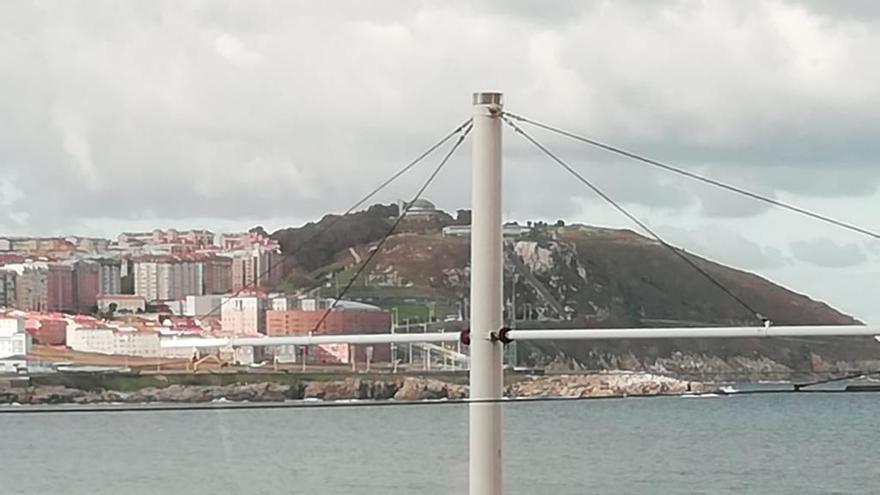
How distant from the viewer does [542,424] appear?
4703 cm

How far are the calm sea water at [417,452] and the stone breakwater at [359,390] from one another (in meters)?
8.83

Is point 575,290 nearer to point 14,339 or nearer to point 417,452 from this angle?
point 14,339

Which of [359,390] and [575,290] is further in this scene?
[359,390]

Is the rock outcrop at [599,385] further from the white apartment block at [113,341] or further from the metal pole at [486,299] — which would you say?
the metal pole at [486,299]

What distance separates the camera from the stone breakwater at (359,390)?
13680mm

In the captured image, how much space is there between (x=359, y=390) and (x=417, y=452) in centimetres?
2198

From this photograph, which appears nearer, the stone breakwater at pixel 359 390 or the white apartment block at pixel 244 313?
the white apartment block at pixel 244 313

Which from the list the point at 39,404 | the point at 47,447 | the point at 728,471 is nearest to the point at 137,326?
the point at 39,404

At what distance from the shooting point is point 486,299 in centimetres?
993

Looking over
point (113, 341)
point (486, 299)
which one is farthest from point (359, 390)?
point (486, 299)

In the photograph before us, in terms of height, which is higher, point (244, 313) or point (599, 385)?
point (244, 313)

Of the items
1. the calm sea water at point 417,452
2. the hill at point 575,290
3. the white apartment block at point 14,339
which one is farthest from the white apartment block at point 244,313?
the calm sea water at point 417,452

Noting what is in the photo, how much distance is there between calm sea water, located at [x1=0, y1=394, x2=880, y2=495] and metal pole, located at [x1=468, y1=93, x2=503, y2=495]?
14.9 m

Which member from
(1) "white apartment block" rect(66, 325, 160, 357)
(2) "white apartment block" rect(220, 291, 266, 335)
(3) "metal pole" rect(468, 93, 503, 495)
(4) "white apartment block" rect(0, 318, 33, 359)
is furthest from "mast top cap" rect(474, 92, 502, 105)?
(4) "white apartment block" rect(0, 318, 33, 359)
